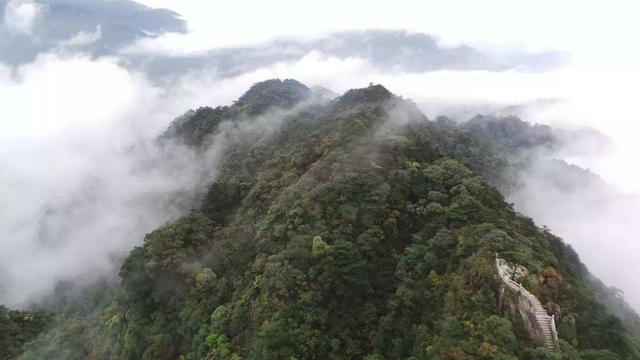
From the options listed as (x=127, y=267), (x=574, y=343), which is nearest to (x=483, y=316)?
(x=574, y=343)

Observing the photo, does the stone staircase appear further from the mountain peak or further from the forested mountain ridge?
the mountain peak

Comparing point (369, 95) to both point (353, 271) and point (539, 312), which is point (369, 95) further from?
point (539, 312)

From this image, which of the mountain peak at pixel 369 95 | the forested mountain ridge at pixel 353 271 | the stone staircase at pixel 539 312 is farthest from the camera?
the mountain peak at pixel 369 95

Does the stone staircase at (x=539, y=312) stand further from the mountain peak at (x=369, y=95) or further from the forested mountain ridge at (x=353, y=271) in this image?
the mountain peak at (x=369, y=95)

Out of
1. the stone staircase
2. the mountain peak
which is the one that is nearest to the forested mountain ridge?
the stone staircase

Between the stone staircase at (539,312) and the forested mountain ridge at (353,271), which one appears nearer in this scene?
the stone staircase at (539,312)

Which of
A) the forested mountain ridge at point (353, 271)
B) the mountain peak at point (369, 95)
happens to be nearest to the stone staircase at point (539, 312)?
the forested mountain ridge at point (353, 271)
